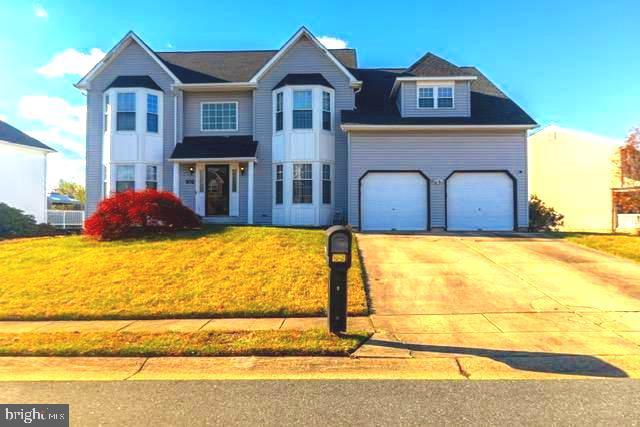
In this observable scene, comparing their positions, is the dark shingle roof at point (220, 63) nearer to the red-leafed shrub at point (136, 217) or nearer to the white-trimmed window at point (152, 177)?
the white-trimmed window at point (152, 177)

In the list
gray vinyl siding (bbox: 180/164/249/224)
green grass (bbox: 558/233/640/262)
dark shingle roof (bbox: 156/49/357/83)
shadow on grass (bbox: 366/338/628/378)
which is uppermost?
dark shingle roof (bbox: 156/49/357/83)

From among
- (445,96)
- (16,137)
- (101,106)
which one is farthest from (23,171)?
(445,96)

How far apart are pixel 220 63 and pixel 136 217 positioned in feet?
33.8

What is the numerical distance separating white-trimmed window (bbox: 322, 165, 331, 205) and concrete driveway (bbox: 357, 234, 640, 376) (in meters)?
5.55

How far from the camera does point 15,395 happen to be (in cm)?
473

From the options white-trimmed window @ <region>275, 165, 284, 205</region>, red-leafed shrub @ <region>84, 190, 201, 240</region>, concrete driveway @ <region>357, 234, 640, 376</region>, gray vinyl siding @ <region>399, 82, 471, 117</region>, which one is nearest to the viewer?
concrete driveway @ <region>357, 234, 640, 376</region>

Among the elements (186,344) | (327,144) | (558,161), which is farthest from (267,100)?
(558,161)

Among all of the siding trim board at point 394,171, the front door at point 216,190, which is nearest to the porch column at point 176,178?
the front door at point 216,190

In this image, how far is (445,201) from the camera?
17984 mm

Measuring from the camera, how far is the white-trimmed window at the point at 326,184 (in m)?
18.6

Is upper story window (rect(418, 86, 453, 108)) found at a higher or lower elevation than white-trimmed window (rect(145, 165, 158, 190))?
higher

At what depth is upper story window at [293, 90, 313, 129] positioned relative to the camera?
1845cm

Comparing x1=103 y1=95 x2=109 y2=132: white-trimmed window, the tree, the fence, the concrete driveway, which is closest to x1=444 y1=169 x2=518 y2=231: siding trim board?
the concrete driveway

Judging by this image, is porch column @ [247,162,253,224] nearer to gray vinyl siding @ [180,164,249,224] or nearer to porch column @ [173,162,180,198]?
gray vinyl siding @ [180,164,249,224]
